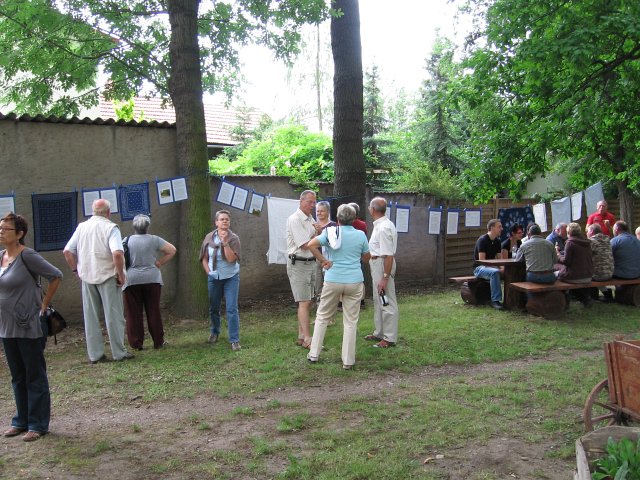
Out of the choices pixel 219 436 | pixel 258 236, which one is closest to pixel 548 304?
pixel 258 236

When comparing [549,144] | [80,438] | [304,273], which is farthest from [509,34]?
[80,438]

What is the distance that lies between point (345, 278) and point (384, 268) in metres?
0.88

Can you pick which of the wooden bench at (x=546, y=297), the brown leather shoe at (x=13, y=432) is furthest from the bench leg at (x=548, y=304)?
the brown leather shoe at (x=13, y=432)

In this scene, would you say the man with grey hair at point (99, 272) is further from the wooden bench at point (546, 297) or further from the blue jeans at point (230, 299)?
the wooden bench at point (546, 297)

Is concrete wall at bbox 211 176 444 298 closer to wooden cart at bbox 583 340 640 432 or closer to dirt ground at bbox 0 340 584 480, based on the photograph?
dirt ground at bbox 0 340 584 480

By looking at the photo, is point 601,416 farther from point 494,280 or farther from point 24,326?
point 494,280

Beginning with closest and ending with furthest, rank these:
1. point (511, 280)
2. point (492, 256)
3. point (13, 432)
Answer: point (13, 432), point (511, 280), point (492, 256)

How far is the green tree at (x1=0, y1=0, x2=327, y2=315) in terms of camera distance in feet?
31.2

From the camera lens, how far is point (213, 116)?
75.2ft

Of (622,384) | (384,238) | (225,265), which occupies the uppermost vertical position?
(384,238)

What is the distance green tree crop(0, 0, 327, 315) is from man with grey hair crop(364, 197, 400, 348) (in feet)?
10.5

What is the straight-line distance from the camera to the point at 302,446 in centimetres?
463

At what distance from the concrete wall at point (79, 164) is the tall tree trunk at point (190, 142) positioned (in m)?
0.70

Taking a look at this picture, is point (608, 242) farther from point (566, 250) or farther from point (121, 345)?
point (121, 345)
